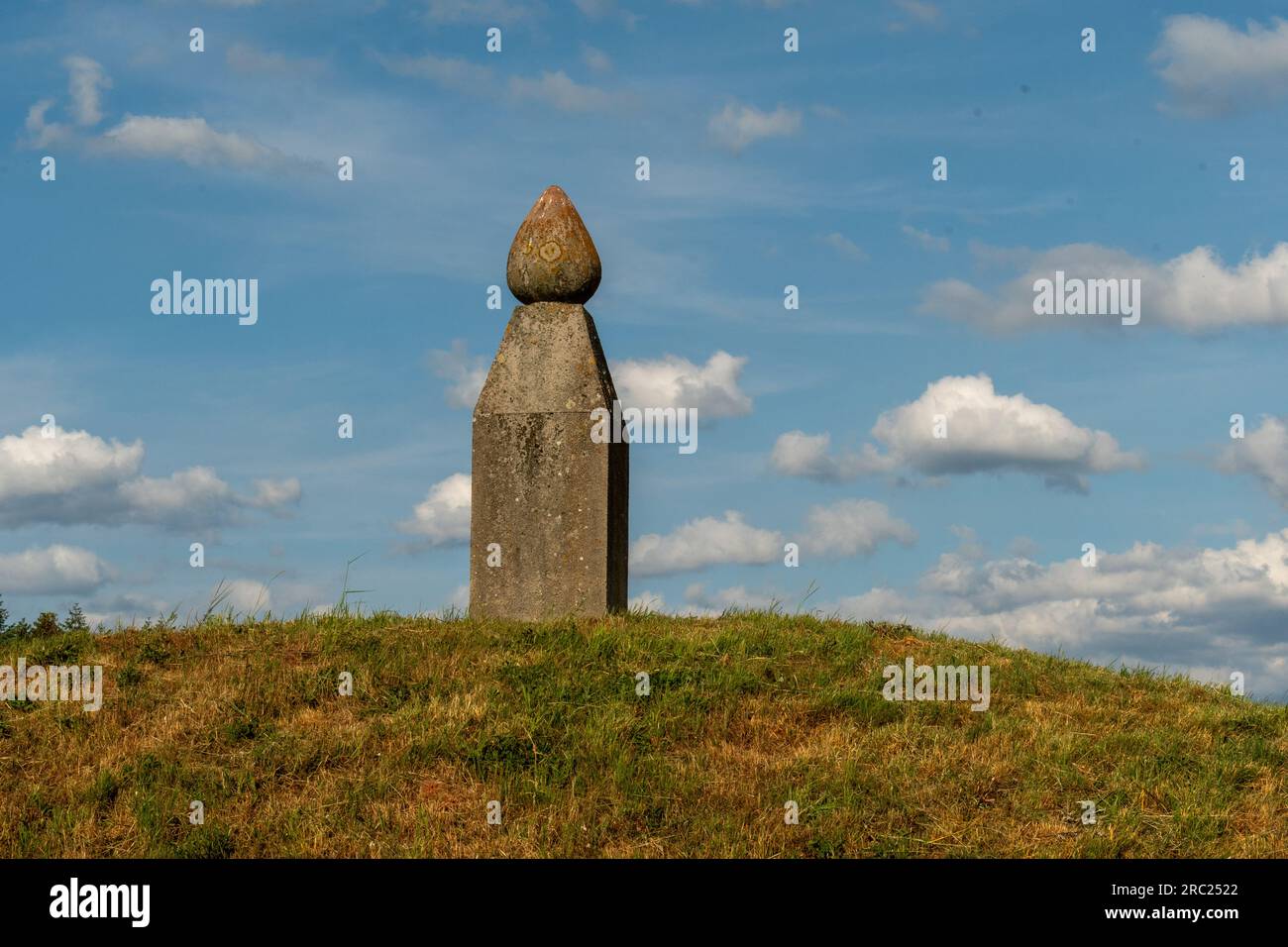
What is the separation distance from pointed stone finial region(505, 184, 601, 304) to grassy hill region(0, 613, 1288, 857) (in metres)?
3.70

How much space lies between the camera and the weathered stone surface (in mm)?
12359

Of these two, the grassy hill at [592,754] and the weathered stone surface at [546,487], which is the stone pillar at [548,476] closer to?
the weathered stone surface at [546,487]

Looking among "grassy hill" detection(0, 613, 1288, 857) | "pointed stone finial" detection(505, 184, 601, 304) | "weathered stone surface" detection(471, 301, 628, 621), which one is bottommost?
"grassy hill" detection(0, 613, 1288, 857)

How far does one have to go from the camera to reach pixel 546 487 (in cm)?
1248

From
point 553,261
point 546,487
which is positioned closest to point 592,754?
point 546,487

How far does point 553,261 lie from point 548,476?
2360 mm

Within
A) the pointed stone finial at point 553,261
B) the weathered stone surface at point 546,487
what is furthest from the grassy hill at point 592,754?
the pointed stone finial at point 553,261

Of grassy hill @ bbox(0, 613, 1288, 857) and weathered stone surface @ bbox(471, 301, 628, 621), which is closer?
grassy hill @ bbox(0, 613, 1288, 857)

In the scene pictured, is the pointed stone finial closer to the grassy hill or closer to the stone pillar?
the stone pillar

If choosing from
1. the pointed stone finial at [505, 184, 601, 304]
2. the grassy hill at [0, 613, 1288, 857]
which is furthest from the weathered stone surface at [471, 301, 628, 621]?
the grassy hill at [0, 613, 1288, 857]

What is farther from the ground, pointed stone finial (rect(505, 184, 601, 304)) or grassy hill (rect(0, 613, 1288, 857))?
pointed stone finial (rect(505, 184, 601, 304))

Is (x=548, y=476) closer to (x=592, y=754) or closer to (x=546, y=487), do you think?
(x=546, y=487)

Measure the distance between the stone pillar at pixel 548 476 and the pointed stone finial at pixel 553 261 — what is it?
0.9 inches
